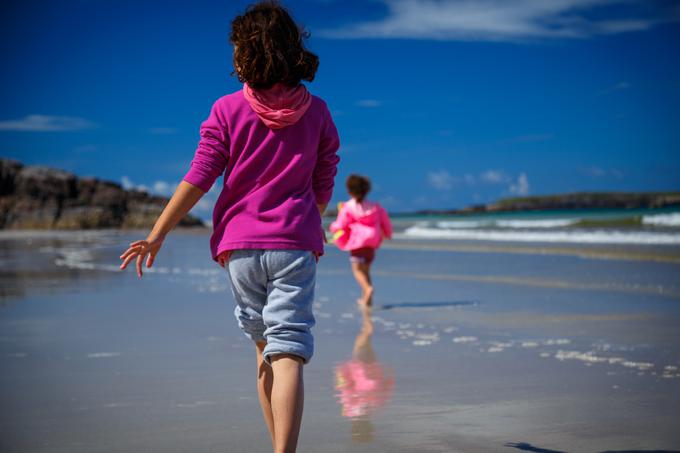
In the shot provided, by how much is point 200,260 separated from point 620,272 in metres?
8.37

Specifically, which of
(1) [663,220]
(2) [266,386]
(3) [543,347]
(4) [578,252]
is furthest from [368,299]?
(1) [663,220]

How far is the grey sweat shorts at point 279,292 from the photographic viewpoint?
273cm

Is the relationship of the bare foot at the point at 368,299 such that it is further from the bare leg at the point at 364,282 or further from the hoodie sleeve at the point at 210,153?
the hoodie sleeve at the point at 210,153

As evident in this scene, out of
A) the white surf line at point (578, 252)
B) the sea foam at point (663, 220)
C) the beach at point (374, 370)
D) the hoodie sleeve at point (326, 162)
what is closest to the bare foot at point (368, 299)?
the beach at point (374, 370)

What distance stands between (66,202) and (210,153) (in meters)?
43.9

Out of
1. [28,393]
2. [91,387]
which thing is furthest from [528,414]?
[28,393]

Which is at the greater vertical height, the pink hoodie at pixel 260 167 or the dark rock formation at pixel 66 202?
the dark rock formation at pixel 66 202

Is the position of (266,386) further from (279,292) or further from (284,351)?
(279,292)

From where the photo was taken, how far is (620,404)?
12.7 feet

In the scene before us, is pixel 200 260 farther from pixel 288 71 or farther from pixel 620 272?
pixel 288 71

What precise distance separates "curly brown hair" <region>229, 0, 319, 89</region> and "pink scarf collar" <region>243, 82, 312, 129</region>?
1.0 inches

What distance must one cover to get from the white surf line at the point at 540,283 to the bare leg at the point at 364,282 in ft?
8.07

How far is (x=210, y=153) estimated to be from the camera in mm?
2789

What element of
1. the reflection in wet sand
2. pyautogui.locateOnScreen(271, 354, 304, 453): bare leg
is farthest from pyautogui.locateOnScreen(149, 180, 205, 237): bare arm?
the reflection in wet sand
